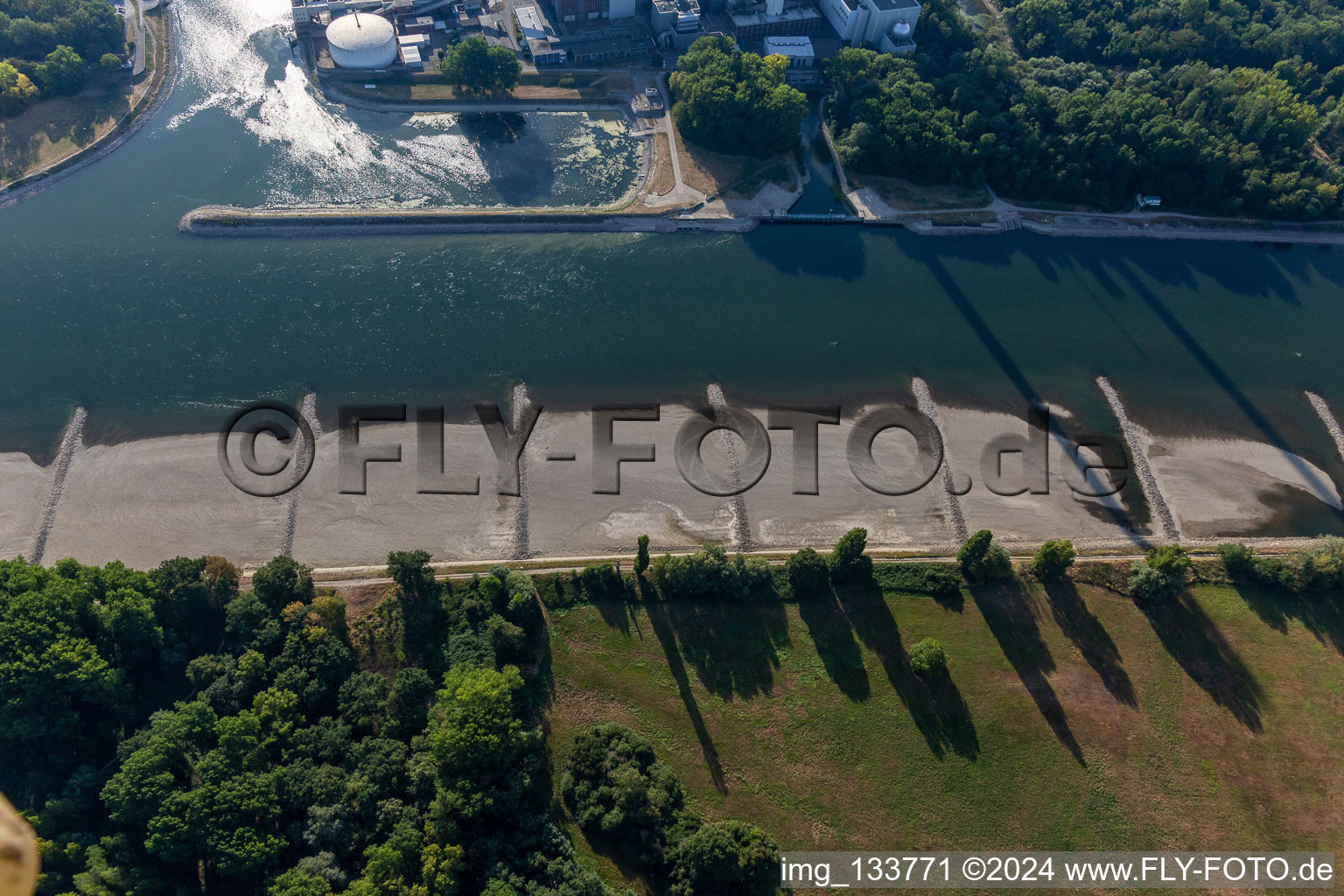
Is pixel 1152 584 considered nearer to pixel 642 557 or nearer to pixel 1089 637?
pixel 1089 637

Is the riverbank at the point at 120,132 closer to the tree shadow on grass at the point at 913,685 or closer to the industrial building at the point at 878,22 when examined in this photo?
the industrial building at the point at 878,22

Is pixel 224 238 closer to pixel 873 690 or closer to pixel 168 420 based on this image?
pixel 168 420

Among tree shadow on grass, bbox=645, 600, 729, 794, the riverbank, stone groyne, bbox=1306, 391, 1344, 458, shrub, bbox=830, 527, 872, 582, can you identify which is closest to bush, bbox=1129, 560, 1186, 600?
shrub, bbox=830, 527, 872, 582

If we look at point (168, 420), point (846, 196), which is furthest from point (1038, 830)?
point (168, 420)

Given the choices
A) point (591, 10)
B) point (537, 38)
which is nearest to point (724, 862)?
point (537, 38)

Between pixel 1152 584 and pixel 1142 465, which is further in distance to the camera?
pixel 1142 465

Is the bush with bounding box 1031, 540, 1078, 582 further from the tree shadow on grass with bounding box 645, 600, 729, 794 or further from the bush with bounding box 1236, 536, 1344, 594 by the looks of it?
the tree shadow on grass with bounding box 645, 600, 729, 794

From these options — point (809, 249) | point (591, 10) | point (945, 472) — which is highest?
point (591, 10)
